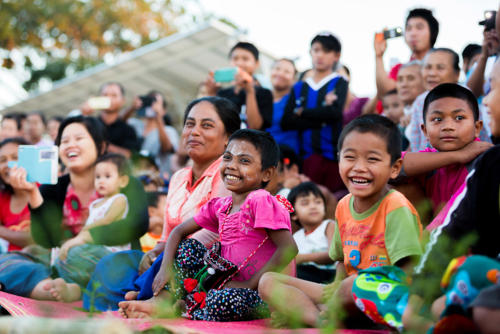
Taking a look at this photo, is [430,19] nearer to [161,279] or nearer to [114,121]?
[161,279]

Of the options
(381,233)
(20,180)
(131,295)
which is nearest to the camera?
(381,233)

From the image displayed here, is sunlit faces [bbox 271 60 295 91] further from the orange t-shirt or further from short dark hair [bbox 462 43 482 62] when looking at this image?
the orange t-shirt

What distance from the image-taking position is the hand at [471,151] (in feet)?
10.3

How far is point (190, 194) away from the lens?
3814 mm

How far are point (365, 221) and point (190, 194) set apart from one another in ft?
4.62

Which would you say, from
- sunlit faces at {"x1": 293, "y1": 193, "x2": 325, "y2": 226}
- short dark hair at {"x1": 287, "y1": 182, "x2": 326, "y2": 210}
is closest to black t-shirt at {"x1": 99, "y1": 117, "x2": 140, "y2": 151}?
short dark hair at {"x1": 287, "y1": 182, "x2": 326, "y2": 210}

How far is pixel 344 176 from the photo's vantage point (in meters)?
2.85

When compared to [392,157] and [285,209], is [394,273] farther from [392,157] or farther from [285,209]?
[285,209]

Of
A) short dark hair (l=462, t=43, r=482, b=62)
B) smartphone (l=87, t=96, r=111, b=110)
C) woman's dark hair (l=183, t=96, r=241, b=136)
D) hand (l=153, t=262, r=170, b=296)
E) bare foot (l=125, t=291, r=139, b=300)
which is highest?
→ short dark hair (l=462, t=43, r=482, b=62)

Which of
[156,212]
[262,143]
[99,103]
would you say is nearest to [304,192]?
[262,143]

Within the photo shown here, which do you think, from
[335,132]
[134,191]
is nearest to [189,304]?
[134,191]

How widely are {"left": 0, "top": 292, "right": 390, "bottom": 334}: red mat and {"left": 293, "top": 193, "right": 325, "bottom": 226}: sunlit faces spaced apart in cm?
174

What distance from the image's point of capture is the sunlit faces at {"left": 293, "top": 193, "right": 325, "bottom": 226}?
4.46 meters

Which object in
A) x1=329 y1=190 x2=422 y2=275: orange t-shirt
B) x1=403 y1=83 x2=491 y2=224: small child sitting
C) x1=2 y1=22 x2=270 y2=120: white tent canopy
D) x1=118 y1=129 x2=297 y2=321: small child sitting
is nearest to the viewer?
x1=329 y1=190 x2=422 y2=275: orange t-shirt
